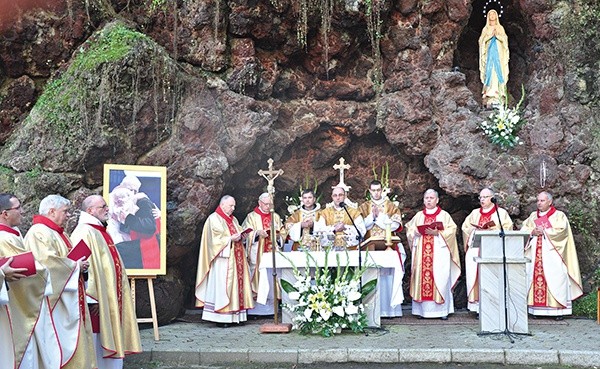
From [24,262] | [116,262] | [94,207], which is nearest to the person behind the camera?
[24,262]

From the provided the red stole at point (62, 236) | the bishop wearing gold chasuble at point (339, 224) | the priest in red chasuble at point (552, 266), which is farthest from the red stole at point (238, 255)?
the priest in red chasuble at point (552, 266)

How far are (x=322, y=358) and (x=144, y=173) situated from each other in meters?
3.62

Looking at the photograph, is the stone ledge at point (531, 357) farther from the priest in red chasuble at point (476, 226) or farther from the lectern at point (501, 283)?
the priest in red chasuble at point (476, 226)

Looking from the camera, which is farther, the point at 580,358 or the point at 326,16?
the point at 326,16

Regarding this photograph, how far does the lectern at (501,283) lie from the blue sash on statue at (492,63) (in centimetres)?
477

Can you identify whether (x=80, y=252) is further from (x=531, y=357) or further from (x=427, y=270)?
(x=427, y=270)

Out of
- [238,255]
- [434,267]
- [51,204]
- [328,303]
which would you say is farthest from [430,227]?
[51,204]

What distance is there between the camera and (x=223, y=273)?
448 inches

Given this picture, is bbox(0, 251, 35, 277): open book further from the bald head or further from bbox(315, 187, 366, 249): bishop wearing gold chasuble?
bbox(315, 187, 366, 249): bishop wearing gold chasuble

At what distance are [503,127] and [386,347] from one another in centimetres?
547

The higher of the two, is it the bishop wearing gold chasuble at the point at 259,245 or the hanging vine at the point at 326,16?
the hanging vine at the point at 326,16

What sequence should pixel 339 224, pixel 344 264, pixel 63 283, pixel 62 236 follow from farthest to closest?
pixel 339 224
pixel 344 264
pixel 62 236
pixel 63 283

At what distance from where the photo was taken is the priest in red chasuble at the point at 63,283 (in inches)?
279

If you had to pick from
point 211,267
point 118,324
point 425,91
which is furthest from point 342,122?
point 118,324
